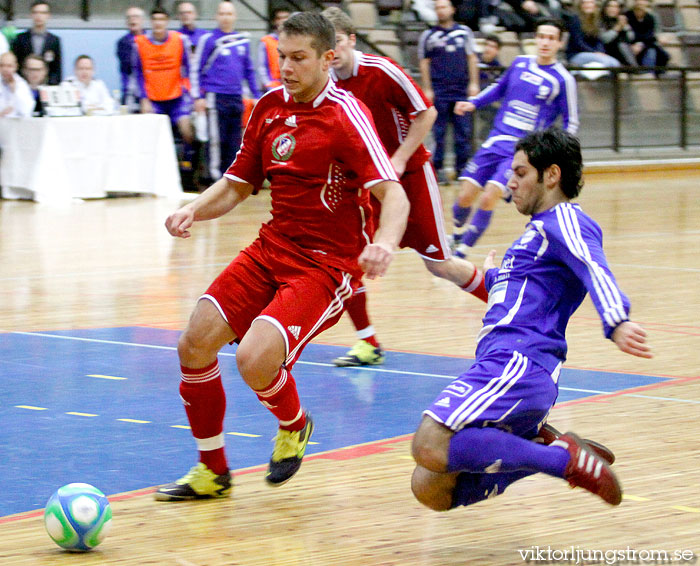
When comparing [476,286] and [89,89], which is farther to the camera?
[89,89]

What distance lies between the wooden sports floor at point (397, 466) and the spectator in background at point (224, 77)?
203 inches

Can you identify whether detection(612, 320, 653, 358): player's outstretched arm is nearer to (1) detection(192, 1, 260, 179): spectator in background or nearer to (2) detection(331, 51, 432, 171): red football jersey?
(2) detection(331, 51, 432, 171): red football jersey

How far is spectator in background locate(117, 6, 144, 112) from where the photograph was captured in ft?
51.0

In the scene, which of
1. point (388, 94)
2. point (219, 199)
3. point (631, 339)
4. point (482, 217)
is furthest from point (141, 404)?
point (482, 217)

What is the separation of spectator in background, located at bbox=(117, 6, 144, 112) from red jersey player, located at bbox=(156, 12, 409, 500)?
11484 mm

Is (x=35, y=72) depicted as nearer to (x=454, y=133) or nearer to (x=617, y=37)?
(x=454, y=133)

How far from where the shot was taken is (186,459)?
4.66 m

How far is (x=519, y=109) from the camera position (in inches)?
381

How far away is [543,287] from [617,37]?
17.6m

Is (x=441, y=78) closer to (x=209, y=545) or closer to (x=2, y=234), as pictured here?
(x=2, y=234)

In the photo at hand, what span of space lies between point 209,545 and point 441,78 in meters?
13.6

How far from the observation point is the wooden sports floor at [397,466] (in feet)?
12.0

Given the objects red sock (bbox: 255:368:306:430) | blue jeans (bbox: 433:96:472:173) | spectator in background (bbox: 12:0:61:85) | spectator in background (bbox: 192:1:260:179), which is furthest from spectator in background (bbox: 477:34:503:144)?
red sock (bbox: 255:368:306:430)

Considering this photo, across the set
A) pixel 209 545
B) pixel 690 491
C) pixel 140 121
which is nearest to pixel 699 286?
pixel 690 491
